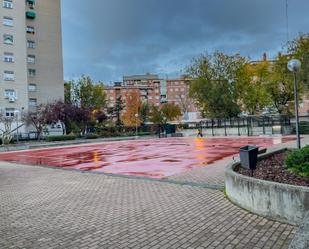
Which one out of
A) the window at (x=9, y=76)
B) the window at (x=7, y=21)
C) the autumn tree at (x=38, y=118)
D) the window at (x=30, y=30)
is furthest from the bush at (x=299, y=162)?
the window at (x=30, y=30)

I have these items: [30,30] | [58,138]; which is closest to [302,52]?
[58,138]

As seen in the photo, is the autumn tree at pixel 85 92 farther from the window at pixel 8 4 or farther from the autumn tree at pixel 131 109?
the window at pixel 8 4

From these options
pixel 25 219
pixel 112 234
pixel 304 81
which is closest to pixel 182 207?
pixel 112 234

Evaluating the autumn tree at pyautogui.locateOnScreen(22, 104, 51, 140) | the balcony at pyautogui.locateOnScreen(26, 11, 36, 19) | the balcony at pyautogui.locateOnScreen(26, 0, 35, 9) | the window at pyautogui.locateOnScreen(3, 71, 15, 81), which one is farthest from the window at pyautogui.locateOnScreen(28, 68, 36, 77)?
the autumn tree at pyautogui.locateOnScreen(22, 104, 51, 140)

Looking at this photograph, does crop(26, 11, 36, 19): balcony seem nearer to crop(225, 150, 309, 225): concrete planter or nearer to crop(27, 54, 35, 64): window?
crop(27, 54, 35, 64): window

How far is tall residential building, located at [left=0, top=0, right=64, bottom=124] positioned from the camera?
46312mm

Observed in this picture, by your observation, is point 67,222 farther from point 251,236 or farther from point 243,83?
point 243,83

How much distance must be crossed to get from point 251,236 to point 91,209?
3.39m

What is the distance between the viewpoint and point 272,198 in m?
5.35

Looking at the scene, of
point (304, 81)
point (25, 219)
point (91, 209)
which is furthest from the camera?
point (304, 81)

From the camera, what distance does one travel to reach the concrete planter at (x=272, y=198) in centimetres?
491

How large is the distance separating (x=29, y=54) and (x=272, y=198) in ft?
175

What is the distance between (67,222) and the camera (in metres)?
5.76

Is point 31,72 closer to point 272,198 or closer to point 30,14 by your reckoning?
point 30,14
